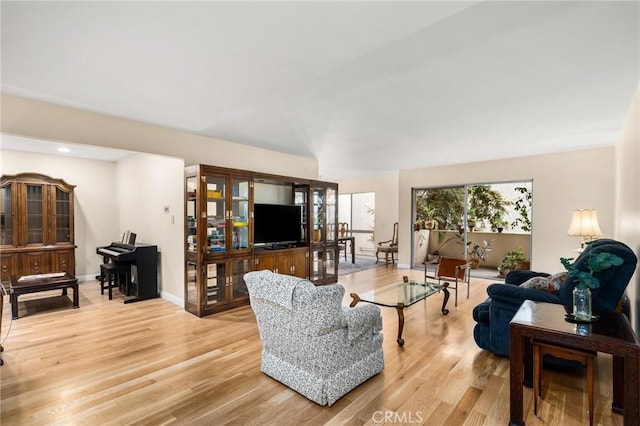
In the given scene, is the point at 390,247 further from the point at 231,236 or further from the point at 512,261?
the point at 231,236

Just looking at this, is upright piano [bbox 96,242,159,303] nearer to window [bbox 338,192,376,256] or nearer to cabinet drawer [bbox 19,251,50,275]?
cabinet drawer [bbox 19,251,50,275]

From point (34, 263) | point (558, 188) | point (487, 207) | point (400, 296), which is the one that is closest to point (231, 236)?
point (400, 296)

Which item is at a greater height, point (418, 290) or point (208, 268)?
point (208, 268)

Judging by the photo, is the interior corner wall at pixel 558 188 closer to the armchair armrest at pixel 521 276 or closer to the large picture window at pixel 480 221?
the large picture window at pixel 480 221

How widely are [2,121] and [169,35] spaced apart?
2.33m

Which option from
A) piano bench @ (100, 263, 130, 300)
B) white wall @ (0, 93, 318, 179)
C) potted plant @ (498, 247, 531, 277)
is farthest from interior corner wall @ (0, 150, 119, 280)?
potted plant @ (498, 247, 531, 277)

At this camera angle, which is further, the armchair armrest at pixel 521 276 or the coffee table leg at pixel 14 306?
the coffee table leg at pixel 14 306

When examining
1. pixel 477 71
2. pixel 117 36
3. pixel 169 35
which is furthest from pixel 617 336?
pixel 117 36

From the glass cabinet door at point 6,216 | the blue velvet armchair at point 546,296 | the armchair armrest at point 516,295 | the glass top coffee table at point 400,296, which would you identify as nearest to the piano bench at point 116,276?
the glass cabinet door at point 6,216

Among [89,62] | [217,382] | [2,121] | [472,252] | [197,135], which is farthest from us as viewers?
[472,252]

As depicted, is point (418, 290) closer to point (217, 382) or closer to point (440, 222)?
point (217, 382)

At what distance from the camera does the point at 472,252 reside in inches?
313

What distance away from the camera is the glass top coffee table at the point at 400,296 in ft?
10.6
